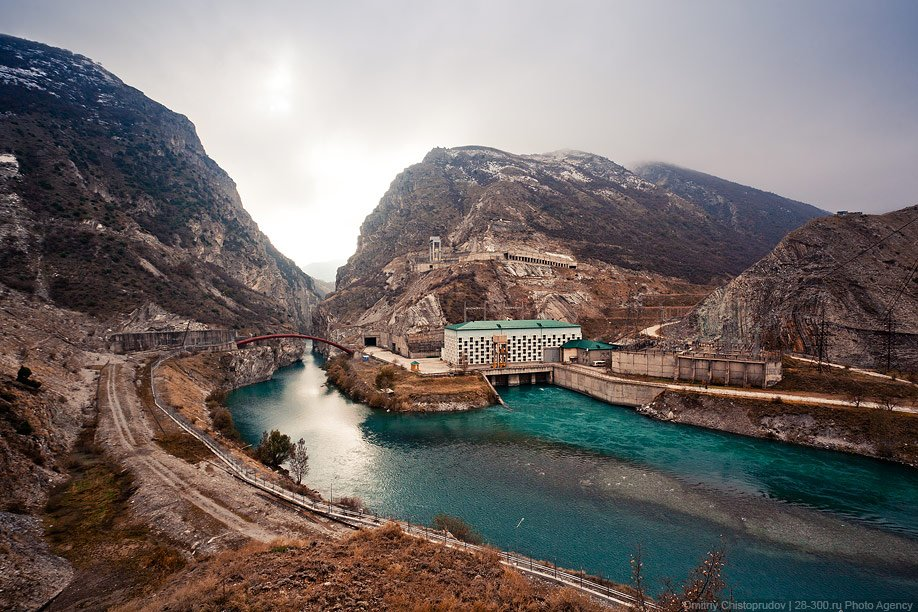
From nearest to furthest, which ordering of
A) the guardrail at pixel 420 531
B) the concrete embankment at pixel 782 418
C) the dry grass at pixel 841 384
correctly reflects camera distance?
the guardrail at pixel 420 531, the concrete embankment at pixel 782 418, the dry grass at pixel 841 384

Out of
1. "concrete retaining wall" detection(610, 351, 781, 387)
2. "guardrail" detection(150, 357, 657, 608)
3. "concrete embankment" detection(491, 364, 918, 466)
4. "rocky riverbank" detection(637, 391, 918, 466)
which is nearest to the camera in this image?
"guardrail" detection(150, 357, 657, 608)

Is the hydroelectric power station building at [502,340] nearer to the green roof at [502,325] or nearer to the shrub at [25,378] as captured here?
the green roof at [502,325]

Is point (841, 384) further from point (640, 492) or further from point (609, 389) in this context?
point (640, 492)

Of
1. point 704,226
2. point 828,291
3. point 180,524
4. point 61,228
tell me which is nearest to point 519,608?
point 180,524

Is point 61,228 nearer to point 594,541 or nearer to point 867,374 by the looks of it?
point 594,541

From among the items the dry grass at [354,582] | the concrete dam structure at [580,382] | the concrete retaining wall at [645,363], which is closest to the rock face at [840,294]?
the concrete retaining wall at [645,363]

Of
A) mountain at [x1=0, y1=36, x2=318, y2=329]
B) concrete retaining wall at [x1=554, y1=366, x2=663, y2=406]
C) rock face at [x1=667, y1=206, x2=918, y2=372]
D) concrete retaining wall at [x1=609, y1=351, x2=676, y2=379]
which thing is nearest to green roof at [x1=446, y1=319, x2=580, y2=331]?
concrete retaining wall at [x1=554, y1=366, x2=663, y2=406]

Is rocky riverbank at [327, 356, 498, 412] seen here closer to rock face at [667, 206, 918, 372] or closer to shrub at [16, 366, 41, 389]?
shrub at [16, 366, 41, 389]
